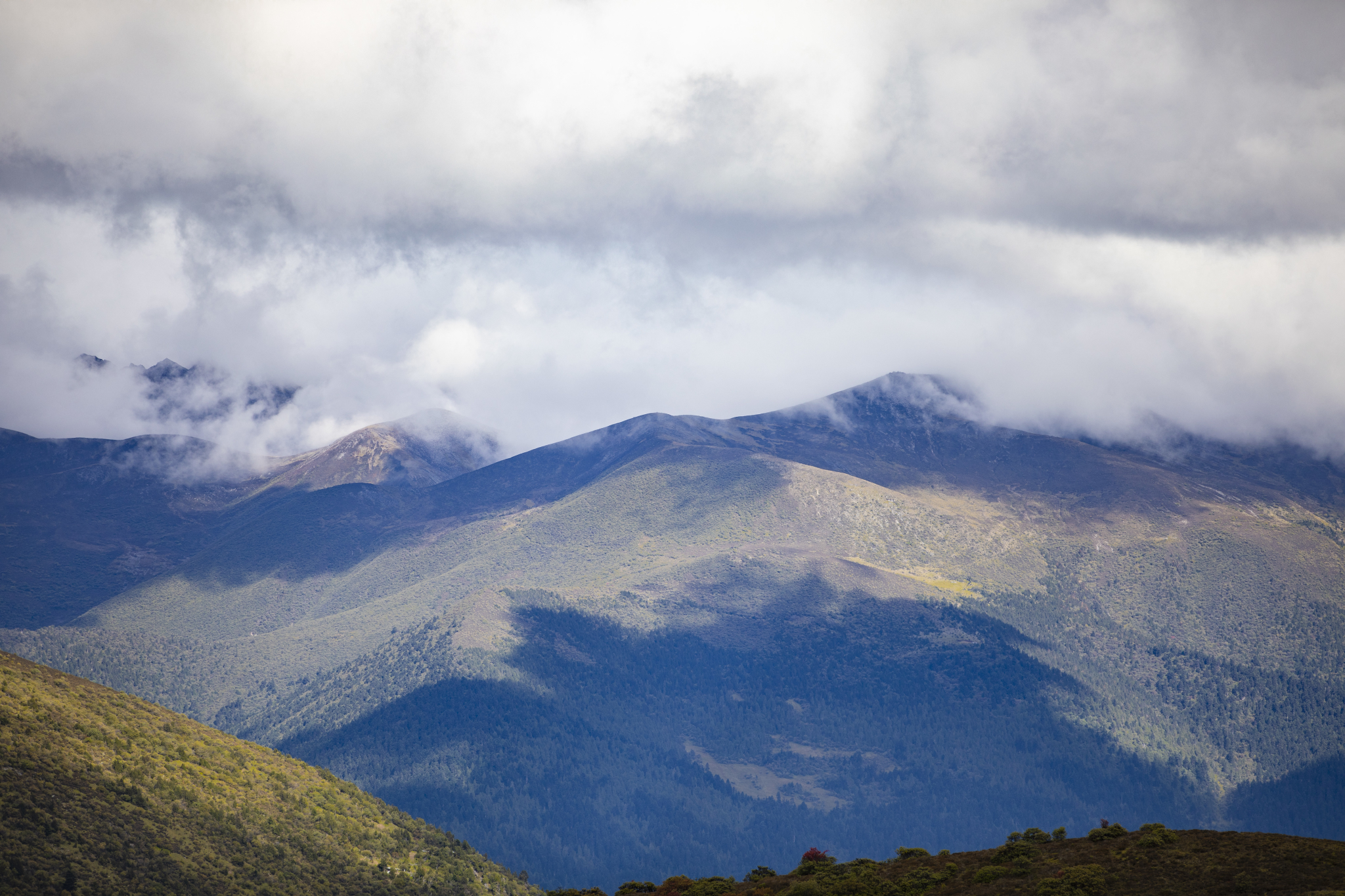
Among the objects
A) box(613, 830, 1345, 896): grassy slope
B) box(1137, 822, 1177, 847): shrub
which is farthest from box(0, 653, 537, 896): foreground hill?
box(1137, 822, 1177, 847): shrub

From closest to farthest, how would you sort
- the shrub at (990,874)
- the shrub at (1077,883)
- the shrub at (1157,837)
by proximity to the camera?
the shrub at (1077,883) < the shrub at (1157,837) < the shrub at (990,874)

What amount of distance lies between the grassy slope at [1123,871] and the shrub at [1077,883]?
7 centimetres

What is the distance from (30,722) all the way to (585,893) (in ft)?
245

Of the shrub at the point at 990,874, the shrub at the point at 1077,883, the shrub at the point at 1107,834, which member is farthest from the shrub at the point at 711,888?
the shrub at the point at 1107,834

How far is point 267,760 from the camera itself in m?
181

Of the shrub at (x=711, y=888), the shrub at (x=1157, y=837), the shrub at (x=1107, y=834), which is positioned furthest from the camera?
the shrub at (x=711, y=888)

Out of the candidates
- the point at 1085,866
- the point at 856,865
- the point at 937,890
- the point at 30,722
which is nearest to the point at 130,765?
the point at 30,722

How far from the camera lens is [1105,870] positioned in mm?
93188

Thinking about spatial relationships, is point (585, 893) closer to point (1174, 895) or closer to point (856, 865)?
point (856, 865)

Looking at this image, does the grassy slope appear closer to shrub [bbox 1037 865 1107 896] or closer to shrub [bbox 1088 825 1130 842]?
shrub [bbox 1037 865 1107 896]

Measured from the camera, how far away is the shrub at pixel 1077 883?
296 ft

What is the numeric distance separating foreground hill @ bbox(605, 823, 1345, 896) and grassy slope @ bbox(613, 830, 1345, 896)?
0.11 meters

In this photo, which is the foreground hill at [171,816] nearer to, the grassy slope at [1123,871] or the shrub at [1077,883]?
the grassy slope at [1123,871]

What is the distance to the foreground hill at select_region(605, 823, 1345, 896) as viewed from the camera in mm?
84875
